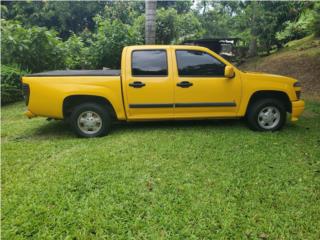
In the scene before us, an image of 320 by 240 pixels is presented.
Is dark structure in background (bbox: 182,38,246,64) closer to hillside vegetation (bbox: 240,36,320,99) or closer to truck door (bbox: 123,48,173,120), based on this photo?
hillside vegetation (bbox: 240,36,320,99)

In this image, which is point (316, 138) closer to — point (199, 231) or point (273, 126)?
point (273, 126)

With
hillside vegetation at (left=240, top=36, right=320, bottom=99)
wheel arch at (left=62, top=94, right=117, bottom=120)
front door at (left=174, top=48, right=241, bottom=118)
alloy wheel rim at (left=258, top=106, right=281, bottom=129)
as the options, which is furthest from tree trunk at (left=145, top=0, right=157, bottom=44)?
hillside vegetation at (left=240, top=36, right=320, bottom=99)

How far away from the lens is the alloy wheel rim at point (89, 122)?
17.9 ft

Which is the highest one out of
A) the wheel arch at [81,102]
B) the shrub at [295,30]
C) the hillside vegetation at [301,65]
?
the shrub at [295,30]

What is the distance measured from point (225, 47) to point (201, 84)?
12122 millimetres

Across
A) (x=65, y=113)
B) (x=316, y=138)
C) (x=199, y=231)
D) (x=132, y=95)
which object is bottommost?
(x=199, y=231)

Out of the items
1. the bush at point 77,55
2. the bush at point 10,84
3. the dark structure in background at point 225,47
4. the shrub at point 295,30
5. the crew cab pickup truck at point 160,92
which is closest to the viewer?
the crew cab pickup truck at point 160,92

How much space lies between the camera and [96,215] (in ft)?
10.3

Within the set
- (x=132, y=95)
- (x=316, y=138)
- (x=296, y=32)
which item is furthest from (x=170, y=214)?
(x=296, y=32)

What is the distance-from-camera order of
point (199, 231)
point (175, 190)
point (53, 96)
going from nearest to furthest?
point (199, 231)
point (175, 190)
point (53, 96)

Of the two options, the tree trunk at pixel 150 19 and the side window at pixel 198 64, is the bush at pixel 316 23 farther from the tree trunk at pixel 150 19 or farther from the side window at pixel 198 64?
the side window at pixel 198 64

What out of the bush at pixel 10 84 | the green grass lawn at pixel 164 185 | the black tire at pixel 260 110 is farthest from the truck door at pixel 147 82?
the bush at pixel 10 84

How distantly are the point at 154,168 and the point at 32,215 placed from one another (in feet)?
5.48

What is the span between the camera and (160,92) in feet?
17.9
